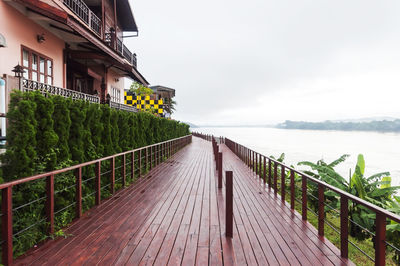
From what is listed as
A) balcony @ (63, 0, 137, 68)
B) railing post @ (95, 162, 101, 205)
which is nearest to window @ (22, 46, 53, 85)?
balcony @ (63, 0, 137, 68)

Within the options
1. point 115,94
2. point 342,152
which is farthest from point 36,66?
point 342,152

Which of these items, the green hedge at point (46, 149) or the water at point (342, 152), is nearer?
the green hedge at point (46, 149)

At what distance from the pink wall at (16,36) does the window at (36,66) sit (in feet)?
0.54

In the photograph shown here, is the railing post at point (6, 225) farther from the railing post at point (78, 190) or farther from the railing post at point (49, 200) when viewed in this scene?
the railing post at point (78, 190)

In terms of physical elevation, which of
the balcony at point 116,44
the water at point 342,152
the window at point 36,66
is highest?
the balcony at point 116,44

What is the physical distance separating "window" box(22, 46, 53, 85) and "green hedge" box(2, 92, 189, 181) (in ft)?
11.6

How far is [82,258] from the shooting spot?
103 inches

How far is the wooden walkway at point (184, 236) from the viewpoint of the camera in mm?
→ 2646

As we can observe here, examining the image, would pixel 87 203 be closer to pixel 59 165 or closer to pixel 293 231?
pixel 59 165

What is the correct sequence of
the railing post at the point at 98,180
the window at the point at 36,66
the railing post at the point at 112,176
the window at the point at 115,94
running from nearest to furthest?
the railing post at the point at 98,180
the railing post at the point at 112,176
the window at the point at 36,66
the window at the point at 115,94

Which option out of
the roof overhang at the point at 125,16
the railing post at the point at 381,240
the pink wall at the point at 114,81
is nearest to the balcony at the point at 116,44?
the pink wall at the point at 114,81

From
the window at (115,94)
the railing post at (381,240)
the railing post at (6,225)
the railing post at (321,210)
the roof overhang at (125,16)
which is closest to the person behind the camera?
the railing post at (381,240)

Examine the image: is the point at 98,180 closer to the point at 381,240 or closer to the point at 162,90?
the point at 381,240

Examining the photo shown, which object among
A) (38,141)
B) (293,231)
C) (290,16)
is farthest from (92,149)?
(290,16)
